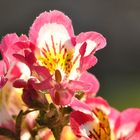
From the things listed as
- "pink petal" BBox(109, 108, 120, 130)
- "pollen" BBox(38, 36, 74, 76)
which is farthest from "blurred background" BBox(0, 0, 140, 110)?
"pollen" BBox(38, 36, 74, 76)

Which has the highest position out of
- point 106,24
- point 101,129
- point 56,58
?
point 106,24

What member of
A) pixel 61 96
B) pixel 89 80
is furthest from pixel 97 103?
pixel 61 96

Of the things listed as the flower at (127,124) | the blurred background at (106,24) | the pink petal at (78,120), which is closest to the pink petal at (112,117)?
the flower at (127,124)

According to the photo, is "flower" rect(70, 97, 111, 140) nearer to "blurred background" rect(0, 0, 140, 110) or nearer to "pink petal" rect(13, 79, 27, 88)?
"pink petal" rect(13, 79, 27, 88)

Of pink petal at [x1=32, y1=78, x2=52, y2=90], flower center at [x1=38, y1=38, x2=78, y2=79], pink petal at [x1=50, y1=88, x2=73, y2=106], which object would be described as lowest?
pink petal at [x1=50, y1=88, x2=73, y2=106]

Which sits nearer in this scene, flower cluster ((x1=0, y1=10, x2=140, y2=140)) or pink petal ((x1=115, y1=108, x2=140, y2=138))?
flower cluster ((x1=0, y1=10, x2=140, y2=140))

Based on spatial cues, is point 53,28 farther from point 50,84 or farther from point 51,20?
point 50,84

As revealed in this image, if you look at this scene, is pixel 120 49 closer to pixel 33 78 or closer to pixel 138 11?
pixel 138 11

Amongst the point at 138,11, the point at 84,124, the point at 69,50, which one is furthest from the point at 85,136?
the point at 138,11
